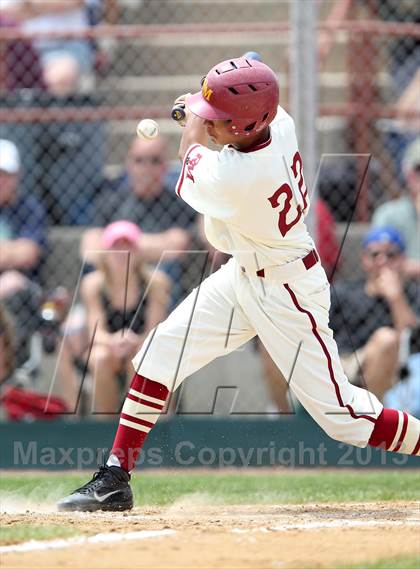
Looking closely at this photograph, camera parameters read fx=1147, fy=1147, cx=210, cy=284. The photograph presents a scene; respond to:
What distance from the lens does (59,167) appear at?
9062 mm

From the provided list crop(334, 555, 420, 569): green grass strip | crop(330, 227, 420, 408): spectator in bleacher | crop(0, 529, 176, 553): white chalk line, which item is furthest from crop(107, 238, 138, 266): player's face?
crop(334, 555, 420, 569): green grass strip

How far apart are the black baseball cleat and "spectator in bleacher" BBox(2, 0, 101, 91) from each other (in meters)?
5.05

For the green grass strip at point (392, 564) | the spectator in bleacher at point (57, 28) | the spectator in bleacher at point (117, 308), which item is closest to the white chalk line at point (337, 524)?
the green grass strip at point (392, 564)

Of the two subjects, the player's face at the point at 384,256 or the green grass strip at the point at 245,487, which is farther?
the player's face at the point at 384,256

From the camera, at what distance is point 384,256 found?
8.14m

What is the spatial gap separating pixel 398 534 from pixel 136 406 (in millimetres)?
1371

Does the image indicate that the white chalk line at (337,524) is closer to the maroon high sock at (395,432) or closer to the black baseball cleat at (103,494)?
the maroon high sock at (395,432)

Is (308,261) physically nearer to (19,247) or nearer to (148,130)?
(148,130)

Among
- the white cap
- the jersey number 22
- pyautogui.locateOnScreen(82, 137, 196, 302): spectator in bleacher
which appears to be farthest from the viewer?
the white cap

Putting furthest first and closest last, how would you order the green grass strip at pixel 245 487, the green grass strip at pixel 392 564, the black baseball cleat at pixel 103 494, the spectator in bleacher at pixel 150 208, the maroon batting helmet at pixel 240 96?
the spectator in bleacher at pixel 150 208
the green grass strip at pixel 245 487
the black baseball cleat at pixel 103 494
the maroon batting helmet at pixel 240 96
the green grass strip at pixel 392 564

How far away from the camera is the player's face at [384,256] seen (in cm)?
812

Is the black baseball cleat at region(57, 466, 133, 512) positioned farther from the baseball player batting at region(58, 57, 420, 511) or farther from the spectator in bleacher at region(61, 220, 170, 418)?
the spectator in bleacher at region(61, 220, 170, 418)

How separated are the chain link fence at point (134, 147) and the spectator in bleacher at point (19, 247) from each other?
Answer: 0.01m

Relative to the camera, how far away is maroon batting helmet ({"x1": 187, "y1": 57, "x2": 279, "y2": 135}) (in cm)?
486
